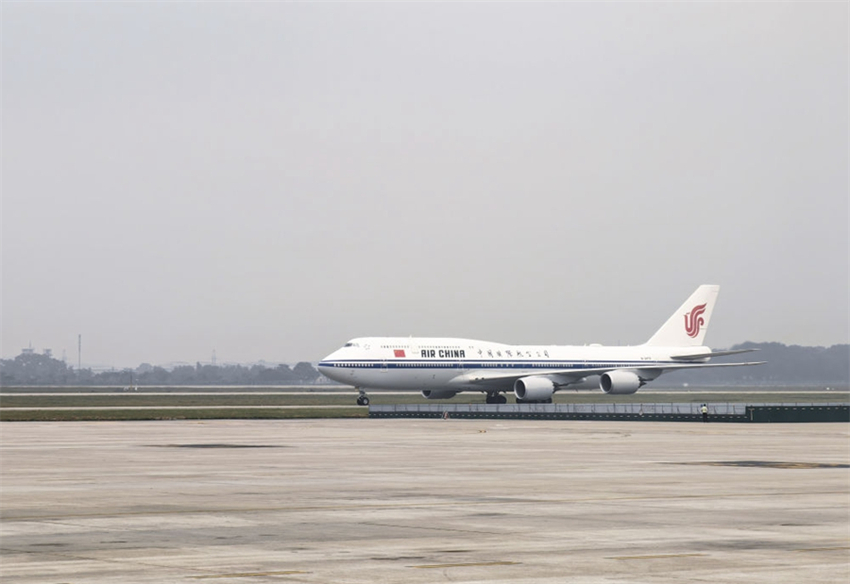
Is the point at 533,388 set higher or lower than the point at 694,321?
lower

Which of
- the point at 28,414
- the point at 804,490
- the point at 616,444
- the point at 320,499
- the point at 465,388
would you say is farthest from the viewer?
the point at 465,388

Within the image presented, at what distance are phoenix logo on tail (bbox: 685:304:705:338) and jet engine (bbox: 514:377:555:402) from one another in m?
23.0

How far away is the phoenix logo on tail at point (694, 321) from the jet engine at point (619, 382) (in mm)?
17533

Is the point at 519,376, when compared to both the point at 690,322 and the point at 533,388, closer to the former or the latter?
the point at 533,388

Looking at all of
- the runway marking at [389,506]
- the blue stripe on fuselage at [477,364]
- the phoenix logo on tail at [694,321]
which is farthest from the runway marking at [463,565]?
the phoenix logo on tail at [694,321]

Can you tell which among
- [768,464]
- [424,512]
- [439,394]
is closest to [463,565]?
[424,512]

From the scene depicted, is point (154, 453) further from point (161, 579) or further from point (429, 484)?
point (161, 579)

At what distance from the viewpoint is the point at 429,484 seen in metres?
30.5

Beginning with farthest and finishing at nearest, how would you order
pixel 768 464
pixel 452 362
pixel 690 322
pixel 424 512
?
pixel 690 322 → pixel 452 362 → pixel 768 464 → pixel 424 512

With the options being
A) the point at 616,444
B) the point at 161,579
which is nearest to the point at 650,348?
the point at 616,444

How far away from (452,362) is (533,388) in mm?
6214

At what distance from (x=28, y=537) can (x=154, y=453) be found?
71.7 feet

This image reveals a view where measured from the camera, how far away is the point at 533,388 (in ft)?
302

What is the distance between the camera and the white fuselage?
9056 centimetres
